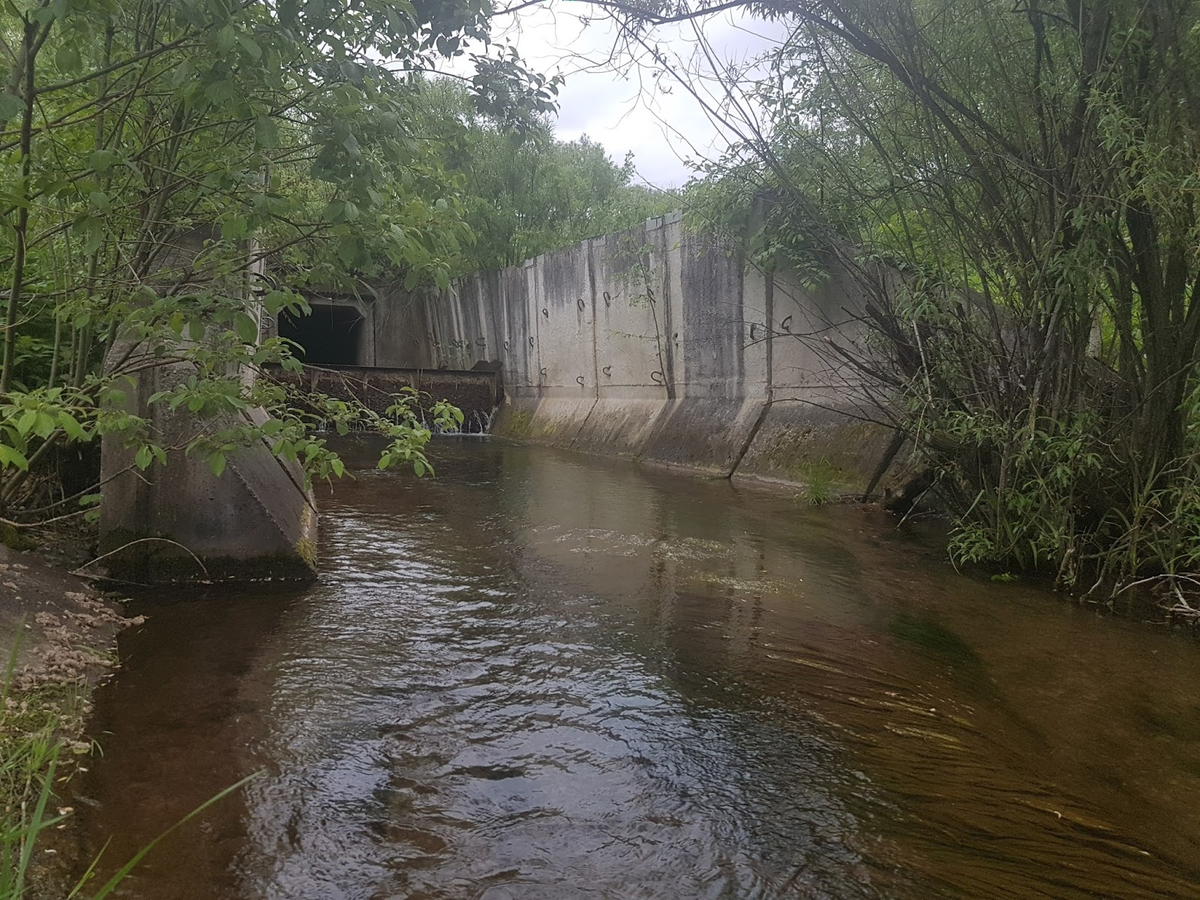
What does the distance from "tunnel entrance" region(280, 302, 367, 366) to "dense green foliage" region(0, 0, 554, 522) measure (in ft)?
56.8

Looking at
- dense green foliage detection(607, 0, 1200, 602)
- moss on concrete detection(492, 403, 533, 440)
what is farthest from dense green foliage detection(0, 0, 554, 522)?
moss on concrete detection(492, 403, 533, 440)

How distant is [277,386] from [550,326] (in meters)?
11.6

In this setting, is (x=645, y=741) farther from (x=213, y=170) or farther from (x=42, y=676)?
(x=213, y=170)

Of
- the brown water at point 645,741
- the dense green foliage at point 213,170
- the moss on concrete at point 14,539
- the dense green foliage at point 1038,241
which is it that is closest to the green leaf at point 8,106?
the dense green foliage at point 213,170

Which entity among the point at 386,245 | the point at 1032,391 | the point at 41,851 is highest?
the point at 386,245

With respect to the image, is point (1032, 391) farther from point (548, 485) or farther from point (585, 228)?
A: point (585, 228)

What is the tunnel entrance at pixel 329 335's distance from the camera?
813 inches

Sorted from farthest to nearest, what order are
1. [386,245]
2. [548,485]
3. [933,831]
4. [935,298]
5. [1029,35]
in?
[548,485], [935,298], [1029,35], [386,245], [933,831]

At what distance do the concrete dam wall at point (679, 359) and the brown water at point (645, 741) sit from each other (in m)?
2.66

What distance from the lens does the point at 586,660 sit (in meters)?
3.09

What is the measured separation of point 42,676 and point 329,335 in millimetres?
21317

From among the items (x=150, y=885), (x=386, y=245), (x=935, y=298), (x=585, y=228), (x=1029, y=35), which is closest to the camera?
(x=150, y=885)

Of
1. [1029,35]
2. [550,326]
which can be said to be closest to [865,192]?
[1029,35]

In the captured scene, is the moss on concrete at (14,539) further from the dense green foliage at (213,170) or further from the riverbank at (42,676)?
the dense green foliage at (213,170)
